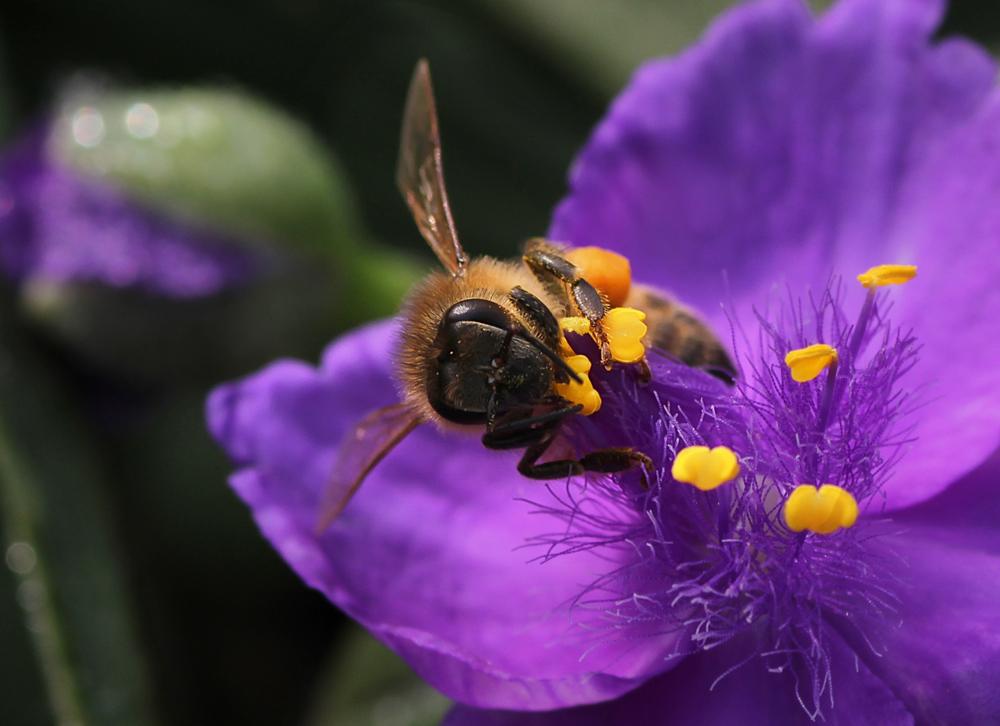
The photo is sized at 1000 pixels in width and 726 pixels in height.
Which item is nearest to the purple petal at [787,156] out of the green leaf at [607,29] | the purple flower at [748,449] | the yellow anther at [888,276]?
→ the purple flower at [748,449]

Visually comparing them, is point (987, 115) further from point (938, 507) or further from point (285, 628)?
point (285, 628)

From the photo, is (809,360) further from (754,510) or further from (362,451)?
(362,451)

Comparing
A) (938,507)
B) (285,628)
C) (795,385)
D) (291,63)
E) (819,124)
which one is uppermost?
(291,63)

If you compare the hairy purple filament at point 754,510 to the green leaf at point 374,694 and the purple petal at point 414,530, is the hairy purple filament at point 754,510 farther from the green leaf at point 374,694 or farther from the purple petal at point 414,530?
the green leaf at point 374,694

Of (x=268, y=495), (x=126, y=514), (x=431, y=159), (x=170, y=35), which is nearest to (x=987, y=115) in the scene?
(x=431, y=159)

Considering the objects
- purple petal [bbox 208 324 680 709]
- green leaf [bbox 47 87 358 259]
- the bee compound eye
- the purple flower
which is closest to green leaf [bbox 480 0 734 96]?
green leaf [bbox 47 87 358 259]

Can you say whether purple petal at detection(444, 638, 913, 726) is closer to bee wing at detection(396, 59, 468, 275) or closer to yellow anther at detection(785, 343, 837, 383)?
yellow anther at detection(785, 343, 837, 383)

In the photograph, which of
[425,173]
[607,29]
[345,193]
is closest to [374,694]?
[345,193]
